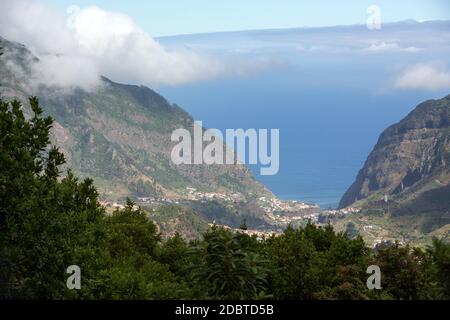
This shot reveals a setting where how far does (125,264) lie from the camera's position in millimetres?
28047

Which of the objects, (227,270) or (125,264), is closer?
(227,270)

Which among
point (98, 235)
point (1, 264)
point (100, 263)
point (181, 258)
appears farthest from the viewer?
point (181, 258)

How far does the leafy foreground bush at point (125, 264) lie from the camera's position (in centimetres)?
1905

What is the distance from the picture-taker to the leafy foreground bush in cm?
1905

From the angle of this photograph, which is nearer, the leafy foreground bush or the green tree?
the green tree

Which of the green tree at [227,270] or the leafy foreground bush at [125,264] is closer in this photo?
the green tree at [227,270]

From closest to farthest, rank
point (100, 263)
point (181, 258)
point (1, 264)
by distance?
point (1, 264) < point (100, 263) < point (181, 258)

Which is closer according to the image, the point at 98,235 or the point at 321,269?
the point at 321,269
